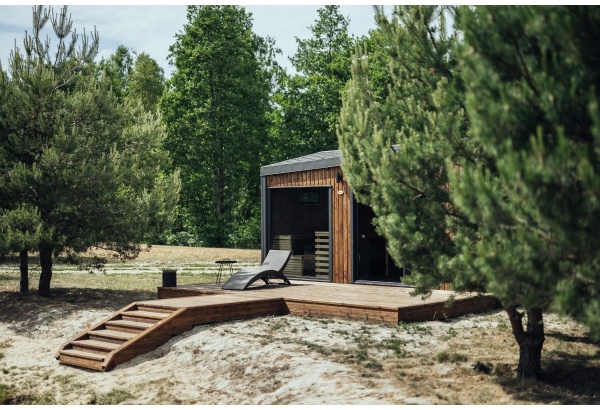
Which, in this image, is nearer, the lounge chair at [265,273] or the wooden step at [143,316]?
the wooden step at [143,316]

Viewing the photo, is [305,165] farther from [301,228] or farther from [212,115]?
[212,115]

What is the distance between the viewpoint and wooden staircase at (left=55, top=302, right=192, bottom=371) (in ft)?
30.7

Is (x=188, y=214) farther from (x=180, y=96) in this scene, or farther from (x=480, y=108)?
(x=480, y=108)

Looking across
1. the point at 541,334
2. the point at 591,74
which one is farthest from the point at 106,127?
the point at 591,74

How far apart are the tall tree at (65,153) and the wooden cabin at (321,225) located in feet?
9.76

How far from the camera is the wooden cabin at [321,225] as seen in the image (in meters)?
14.0

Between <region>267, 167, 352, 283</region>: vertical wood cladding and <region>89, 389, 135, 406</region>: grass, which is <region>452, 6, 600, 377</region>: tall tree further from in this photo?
<region>267, 167, 352, 283</region>: vertical wood cladding

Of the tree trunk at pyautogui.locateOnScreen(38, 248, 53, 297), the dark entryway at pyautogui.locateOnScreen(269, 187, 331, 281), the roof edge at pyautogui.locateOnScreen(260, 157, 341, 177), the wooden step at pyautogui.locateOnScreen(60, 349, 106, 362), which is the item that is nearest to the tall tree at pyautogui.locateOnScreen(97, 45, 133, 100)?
the dark entryway at pyautogui.locateOnScreen(269, 187, 331, 281)

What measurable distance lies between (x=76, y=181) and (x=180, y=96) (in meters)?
19.7

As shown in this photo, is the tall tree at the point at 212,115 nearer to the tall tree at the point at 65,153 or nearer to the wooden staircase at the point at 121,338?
the tall tree at the point at 65,153

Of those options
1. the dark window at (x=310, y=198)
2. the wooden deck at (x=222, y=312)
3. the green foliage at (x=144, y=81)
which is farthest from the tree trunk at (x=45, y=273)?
the green foliage at (x=144, y=81)

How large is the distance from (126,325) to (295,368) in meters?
3.55

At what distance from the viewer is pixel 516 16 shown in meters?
5.46

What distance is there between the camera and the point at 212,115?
31688 mm
